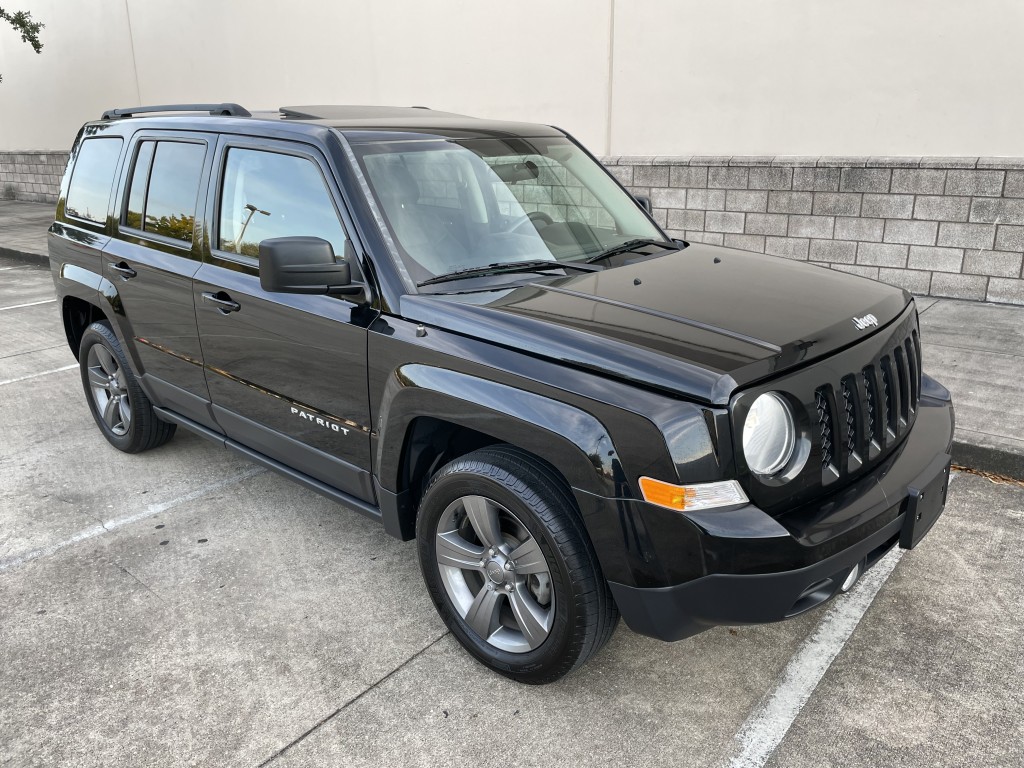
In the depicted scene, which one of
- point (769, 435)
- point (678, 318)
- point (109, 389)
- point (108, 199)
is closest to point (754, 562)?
point (769, 435)

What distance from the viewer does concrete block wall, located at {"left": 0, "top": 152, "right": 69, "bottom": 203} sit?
59.6ft

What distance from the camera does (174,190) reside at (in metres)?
4.08

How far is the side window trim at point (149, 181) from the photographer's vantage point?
3867mm

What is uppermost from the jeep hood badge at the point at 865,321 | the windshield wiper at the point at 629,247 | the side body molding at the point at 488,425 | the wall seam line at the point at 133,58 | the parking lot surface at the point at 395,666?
the wall seam line at the point at 133,58

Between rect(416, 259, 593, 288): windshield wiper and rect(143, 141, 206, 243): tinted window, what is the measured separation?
1.50 meters

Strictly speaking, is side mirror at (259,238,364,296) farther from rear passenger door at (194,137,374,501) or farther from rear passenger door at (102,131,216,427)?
rear passenger door at (102,131,216,427)

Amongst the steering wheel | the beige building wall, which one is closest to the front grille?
the steering wheel

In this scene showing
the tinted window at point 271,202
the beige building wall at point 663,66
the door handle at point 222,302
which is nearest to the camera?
the tinted window at point 271,202

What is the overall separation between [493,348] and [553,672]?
111 centimetres

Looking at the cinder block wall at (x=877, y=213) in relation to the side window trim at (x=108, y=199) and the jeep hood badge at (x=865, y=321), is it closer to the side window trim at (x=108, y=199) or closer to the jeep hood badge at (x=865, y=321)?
the jeep hood badge at (x=865, y=321)

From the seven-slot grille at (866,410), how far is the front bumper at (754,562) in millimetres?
115

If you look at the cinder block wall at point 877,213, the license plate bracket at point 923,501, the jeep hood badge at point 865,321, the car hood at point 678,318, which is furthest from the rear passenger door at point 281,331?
the cinder block wall at point 877,213

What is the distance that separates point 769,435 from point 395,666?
161 centimetres

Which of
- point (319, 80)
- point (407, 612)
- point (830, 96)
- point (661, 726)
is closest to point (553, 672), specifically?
point (661, 726)
